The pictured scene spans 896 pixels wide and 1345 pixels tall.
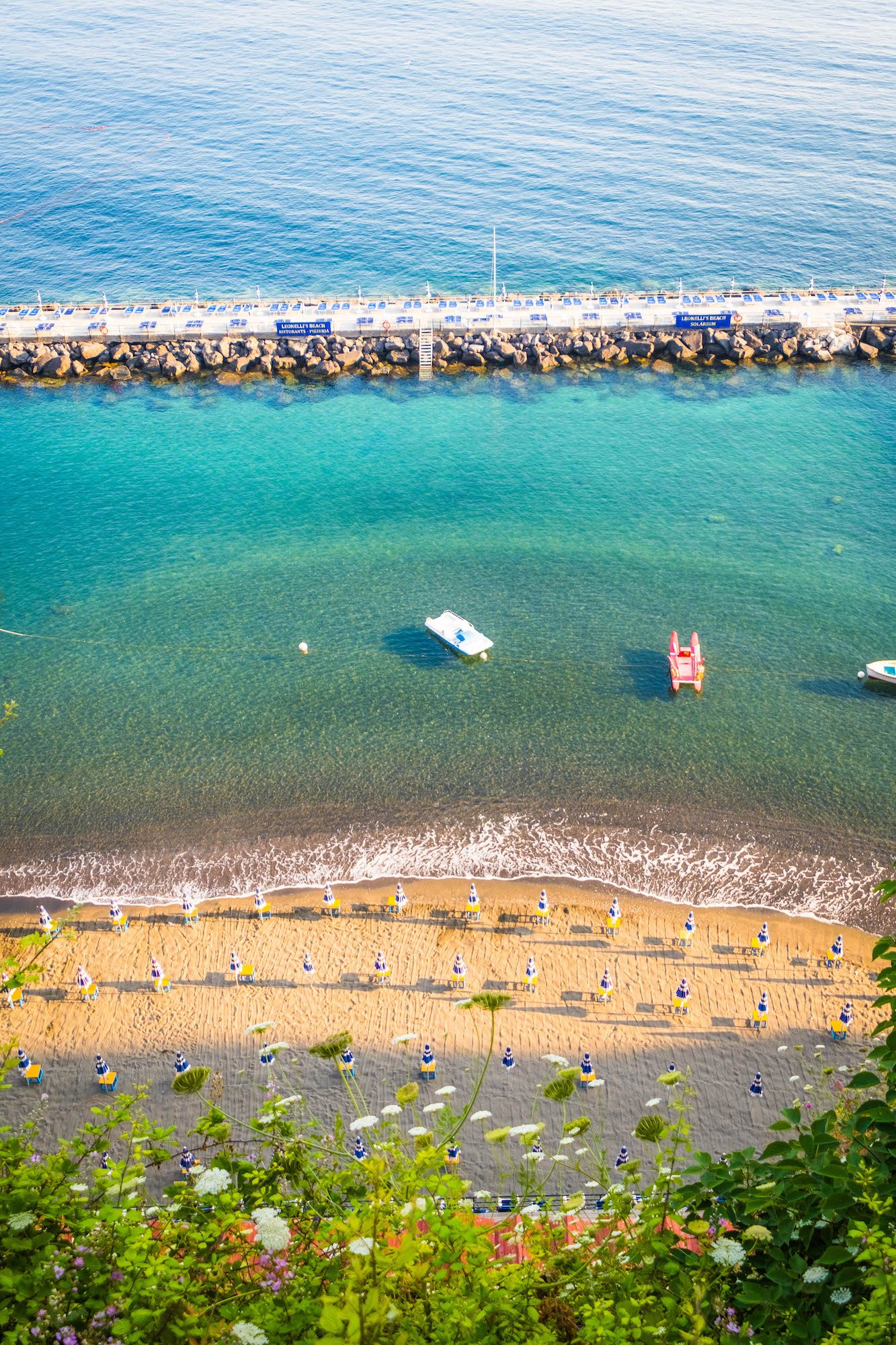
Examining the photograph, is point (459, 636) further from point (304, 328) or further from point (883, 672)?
point (304, 328)

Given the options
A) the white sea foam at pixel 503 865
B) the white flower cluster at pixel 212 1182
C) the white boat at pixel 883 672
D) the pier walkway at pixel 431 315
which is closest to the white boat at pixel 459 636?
the white sea foam at pixel 503 865

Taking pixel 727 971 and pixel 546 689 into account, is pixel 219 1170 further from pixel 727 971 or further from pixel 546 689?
pixel 546 689

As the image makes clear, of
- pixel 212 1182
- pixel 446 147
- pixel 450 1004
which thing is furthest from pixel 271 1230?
pixel 446 147

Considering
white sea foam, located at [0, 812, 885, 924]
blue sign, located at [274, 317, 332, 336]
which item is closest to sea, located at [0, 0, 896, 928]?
white sea foam, located at [0, 812, 885, 924]

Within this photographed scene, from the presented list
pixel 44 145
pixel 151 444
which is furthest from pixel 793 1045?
pixel 44 145

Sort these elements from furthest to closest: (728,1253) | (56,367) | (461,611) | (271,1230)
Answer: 1. (56,367)
2. (461,611)
3. (728,1253)
4. (271,1230)

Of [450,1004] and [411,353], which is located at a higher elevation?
[411,353]

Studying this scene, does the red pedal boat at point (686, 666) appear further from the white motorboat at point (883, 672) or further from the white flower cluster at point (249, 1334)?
the white flower cluster at point (249, 1334)
